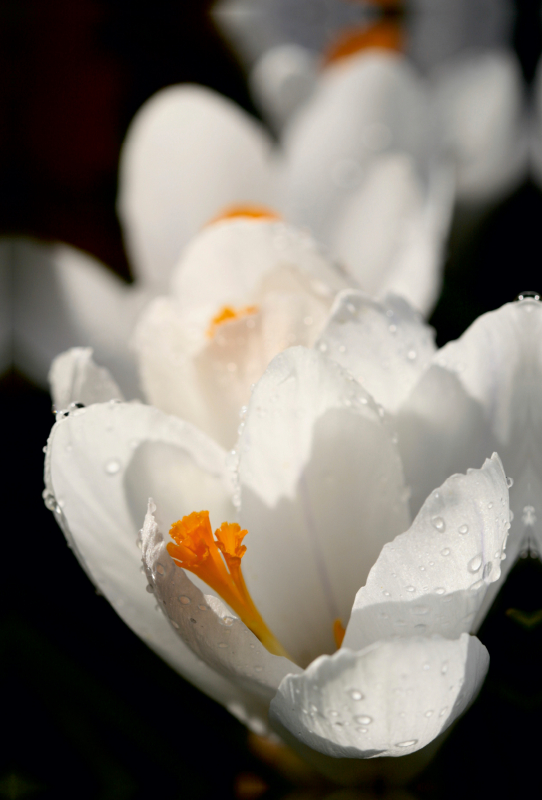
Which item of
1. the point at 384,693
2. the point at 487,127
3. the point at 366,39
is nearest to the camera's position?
the point at 384,693

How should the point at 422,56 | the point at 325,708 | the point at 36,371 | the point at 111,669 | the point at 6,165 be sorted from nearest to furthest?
1. the point at 325,708
2. the point at 111,669
3. the point at 36,371
4. the point at 6,165
5. the point at 422,56

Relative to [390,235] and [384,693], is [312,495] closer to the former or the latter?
[384,693]

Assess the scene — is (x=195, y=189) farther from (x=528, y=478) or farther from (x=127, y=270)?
(x=528, y=478)

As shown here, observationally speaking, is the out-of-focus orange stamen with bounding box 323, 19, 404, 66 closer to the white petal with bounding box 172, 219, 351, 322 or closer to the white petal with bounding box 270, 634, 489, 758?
the white petal with bounding box 172, 219, 351, 322

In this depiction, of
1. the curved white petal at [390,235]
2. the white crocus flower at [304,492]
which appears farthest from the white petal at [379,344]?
the curved white petal at [390,235]

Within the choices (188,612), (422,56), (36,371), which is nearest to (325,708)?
(188,612)

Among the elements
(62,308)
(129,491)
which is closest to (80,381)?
(129,491)

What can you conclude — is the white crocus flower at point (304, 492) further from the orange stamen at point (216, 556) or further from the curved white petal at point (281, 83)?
the curved white petal at point (281, 83)
